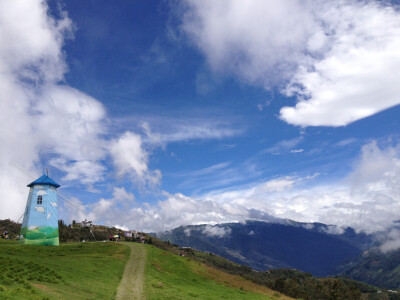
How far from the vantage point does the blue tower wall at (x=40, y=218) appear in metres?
60.8

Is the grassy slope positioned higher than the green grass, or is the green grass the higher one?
the green grass

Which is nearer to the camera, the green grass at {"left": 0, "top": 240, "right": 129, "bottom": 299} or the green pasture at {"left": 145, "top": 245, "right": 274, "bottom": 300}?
the green grass at {"left": 0, "top": 240, "right": 129, "bottom": 299}

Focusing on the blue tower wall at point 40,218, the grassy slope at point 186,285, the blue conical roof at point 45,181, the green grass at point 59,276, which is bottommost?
the grassy slope at point 186,285

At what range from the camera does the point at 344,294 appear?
85.9 m

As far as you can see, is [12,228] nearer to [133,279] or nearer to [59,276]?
[133,279]

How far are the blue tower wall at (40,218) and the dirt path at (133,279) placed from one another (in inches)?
719

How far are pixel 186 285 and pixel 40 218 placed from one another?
1446 inches

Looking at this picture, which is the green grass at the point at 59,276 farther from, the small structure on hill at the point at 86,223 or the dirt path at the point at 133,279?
the small structure on hill at the point at 86,223

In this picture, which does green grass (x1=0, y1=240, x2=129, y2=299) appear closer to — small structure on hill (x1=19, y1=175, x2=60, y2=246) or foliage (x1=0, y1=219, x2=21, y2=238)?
small structure on hill (x1=19, y1=175, x2=60, y2=246)

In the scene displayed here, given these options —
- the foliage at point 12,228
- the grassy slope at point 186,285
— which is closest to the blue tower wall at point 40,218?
the grassy slope at point 186,285

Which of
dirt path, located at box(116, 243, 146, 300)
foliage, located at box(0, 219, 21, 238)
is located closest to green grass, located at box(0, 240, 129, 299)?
dirt path, located at box(116, 243, 146, 300)

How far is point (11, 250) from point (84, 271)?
1848 centimetres

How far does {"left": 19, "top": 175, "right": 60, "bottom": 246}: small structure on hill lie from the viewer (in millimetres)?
60875

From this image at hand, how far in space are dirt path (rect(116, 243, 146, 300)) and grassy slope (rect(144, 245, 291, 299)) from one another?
0.89 metres
